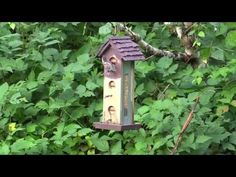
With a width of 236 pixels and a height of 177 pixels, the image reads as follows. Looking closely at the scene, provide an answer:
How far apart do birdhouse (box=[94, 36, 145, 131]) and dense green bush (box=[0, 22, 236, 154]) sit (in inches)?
35.6

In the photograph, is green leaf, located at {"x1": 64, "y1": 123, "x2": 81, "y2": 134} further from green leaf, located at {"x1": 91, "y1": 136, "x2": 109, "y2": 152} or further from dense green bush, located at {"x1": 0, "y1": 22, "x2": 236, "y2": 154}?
green leaf, located at {"x1": 91, "y1": 136, "x2": 109, "y2": 152}

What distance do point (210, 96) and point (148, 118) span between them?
57 cm

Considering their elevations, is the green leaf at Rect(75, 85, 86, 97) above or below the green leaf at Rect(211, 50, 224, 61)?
below

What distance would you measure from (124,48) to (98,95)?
1718mm

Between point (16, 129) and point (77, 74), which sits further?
point (77, 74)

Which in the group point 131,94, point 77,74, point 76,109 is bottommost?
point 131,94

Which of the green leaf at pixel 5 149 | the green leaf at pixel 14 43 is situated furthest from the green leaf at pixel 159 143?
the green leaf at pixel 14 43

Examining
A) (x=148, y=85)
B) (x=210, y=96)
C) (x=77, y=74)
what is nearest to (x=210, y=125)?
(x=210, y=96)

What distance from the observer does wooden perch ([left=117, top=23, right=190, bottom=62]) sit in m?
4.12

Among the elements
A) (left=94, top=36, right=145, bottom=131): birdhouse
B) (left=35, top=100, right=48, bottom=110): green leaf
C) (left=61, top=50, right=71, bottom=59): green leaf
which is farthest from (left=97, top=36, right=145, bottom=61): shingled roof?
(left=61, top=50, right=71, bottom=59): green leaf

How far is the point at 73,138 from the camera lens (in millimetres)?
4168

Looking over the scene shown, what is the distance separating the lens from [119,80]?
2.78 meters

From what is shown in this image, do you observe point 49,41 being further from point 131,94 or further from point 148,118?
point 131,94

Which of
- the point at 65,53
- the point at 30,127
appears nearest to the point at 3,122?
the point at 30,127
